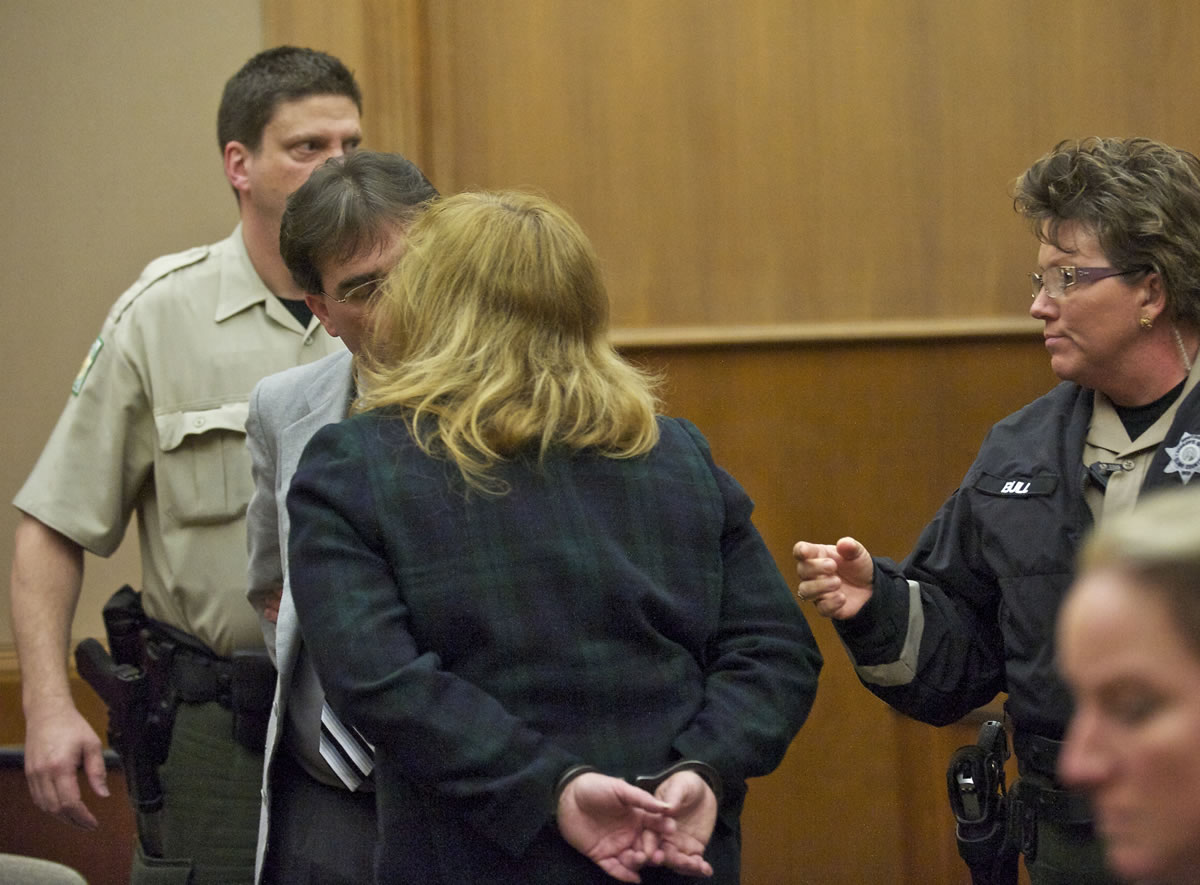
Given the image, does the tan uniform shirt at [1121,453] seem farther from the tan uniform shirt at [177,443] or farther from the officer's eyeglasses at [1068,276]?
the tan uniform shirt at [177,443]

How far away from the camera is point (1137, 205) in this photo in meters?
1.95

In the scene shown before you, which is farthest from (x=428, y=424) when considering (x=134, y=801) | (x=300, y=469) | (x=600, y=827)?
(x=134, y=801)

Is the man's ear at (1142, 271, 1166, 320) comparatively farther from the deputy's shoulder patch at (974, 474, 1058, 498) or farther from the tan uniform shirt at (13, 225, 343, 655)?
the tan uniform shirt at (13, 225, 343, 655)

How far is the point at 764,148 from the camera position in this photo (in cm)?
301

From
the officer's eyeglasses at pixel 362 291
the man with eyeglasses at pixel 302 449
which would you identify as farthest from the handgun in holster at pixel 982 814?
the officer's eyeglasses at pixel 362 291

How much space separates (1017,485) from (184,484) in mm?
1337

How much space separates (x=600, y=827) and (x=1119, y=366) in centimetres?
106

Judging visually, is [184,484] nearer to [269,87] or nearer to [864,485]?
[269,87]

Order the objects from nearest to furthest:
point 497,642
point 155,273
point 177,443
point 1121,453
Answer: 1. point 497,642
2. point 1121,453
3. point 177,443
4. point 155,273

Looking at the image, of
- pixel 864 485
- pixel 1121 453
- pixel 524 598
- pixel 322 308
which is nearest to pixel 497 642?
pixel 524 598

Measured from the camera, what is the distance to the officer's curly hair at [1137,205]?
76.3 inches

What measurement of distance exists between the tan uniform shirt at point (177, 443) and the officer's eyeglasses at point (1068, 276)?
3.90 ft

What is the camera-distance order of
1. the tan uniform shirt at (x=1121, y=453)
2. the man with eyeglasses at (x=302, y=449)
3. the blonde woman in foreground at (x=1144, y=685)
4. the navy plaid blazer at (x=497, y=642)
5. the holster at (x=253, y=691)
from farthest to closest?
the holster at (x=253, y=691) < the tan uniform shirt at (x=1121, y=453) < the man with eyeglasses at (x=302, y=449) < the navy plaid blazer at (x=497, y=642) < the blonde woman in foreground at (x=1144, y=685)

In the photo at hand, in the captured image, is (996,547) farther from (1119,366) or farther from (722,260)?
(722,260)
